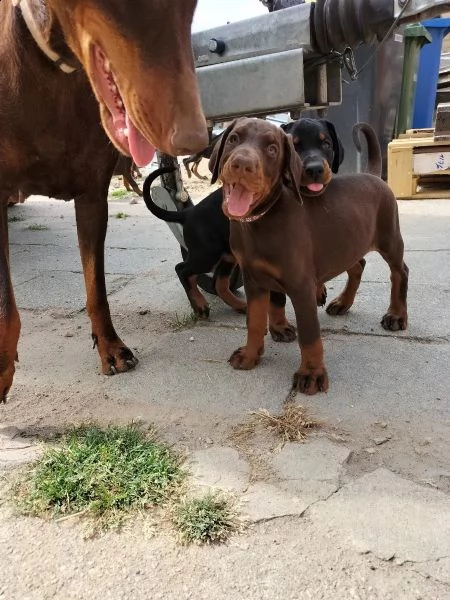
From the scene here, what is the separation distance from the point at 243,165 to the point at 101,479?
1135mm

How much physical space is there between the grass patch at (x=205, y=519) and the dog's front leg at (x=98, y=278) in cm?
107

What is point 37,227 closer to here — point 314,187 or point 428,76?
point 314,187

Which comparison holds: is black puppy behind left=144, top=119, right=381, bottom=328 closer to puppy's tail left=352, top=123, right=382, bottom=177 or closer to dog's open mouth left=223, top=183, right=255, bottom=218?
puppy's tail left=352, top=123, right=382, bottom=177

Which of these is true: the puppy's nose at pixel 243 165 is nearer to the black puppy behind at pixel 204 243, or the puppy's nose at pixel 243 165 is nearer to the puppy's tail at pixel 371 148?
the black puppy behind at pixel 204 243

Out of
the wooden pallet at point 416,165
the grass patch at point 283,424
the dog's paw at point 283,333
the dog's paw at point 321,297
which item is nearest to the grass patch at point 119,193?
the wooden pallet at point 416,165

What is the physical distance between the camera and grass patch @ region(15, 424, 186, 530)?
168cm

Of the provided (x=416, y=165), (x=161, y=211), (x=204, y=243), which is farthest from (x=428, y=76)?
(x=204, y=243)

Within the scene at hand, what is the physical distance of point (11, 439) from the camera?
2082mm

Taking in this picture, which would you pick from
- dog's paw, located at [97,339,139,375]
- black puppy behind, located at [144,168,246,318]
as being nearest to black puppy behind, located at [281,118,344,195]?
black puppy behind, located at [144,168,246,318]

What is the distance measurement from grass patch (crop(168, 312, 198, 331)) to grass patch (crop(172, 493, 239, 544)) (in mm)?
1558

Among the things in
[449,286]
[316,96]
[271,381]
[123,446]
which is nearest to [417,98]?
[449,286]

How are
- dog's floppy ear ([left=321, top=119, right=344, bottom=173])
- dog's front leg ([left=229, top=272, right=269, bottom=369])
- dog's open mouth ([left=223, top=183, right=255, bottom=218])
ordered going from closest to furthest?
dog's open mouth ([left=223, top=183, right=255, bottom=218]) < dog's front leg ([left=229, top=272, right=269, bottom=369]) < dog's floppy ear ([left=321, top=119, right=344, bottom=173])

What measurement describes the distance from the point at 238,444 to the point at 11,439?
79 centimetres

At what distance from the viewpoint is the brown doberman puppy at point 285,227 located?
7.21 ft
